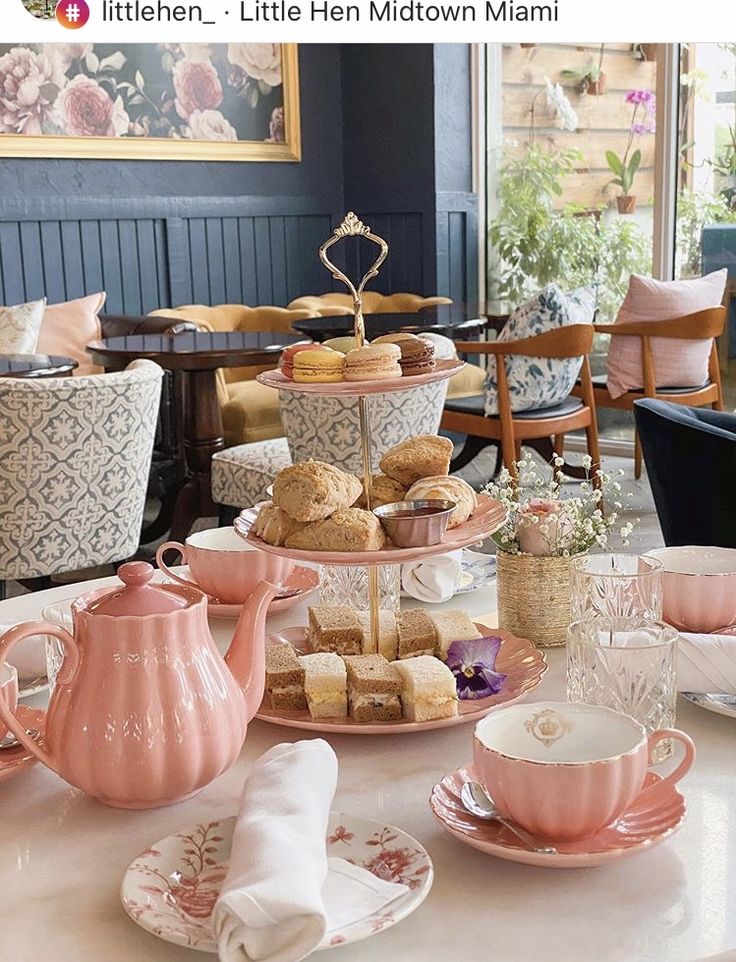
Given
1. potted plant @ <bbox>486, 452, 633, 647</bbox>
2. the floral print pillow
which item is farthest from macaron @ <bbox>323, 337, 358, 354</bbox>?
the floral print pillow

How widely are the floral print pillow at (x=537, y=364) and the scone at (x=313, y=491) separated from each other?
366 centimetres

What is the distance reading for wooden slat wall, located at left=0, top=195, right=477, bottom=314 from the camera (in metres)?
5.88

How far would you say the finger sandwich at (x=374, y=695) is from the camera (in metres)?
1.12

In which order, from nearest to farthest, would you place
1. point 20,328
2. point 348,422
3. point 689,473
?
point 689,473 → point 348,422 → point 20,328

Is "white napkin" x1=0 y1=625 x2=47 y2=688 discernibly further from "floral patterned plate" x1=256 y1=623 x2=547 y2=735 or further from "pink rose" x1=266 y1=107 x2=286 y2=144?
"pink rose" x1=266 y1=107 x2=286 y2=144

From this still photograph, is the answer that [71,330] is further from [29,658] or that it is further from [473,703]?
[473,703]

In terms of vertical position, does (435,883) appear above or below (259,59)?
below

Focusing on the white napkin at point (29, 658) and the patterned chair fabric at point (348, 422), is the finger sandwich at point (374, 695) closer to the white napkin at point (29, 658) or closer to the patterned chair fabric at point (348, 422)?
the white napkin at point (29, 658)

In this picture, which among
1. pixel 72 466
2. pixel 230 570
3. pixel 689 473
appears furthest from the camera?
pixel 72 466

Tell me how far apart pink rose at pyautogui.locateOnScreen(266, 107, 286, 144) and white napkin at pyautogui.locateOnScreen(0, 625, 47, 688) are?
5.85 m

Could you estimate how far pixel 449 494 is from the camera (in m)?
1.20

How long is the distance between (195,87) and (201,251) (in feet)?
2.86
